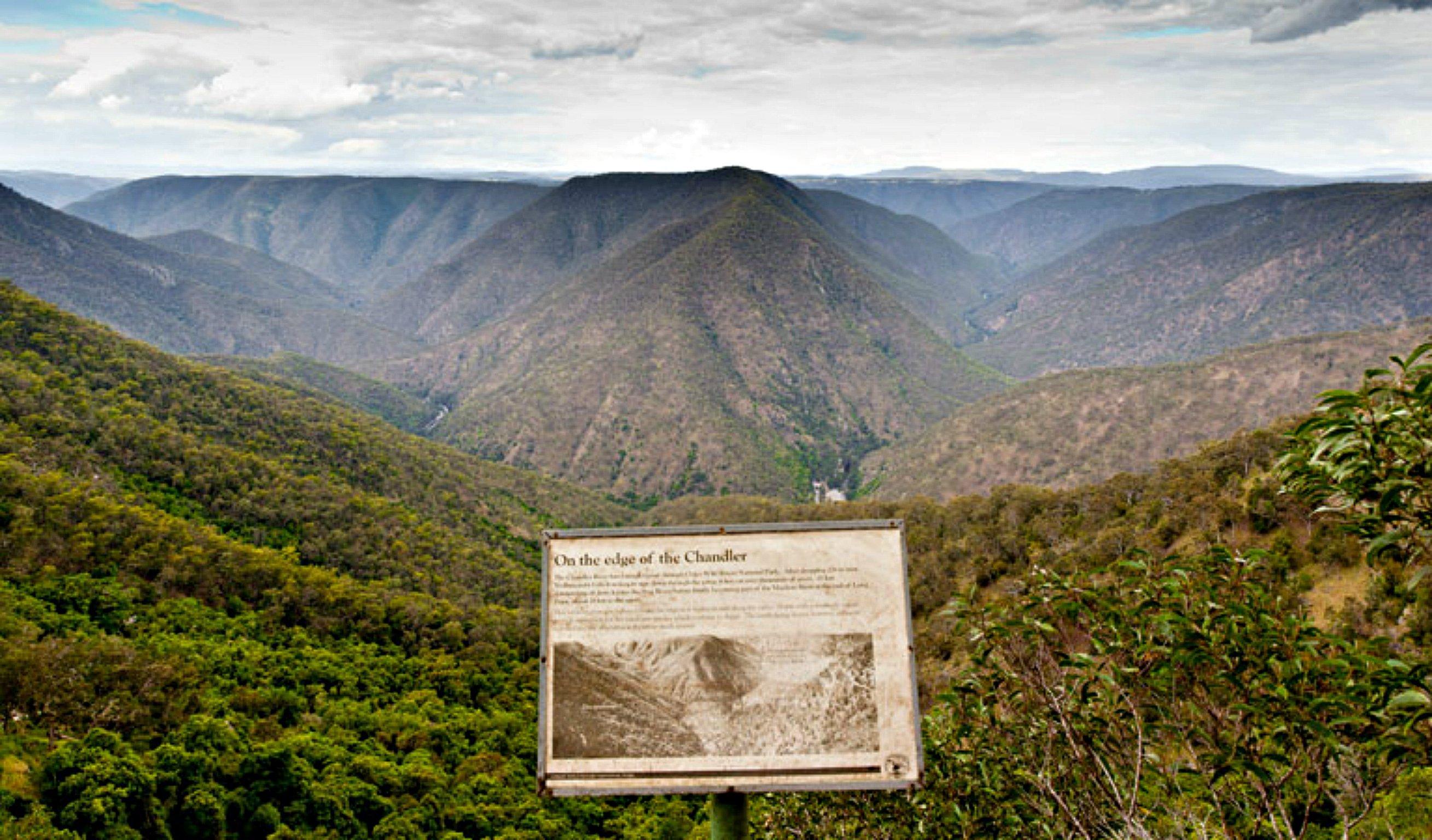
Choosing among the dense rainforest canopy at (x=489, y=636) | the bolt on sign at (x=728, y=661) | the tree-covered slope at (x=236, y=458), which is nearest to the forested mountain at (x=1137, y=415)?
the dense rainforest canopy at (x=489, y=636)

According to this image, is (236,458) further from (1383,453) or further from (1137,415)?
(1137,415)

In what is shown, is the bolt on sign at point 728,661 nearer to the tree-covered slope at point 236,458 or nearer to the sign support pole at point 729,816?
the sign support pole at point 729,816

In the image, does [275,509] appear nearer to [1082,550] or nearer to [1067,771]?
[1082,550]

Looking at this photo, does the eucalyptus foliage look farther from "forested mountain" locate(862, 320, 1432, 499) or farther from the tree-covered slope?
→ "forested mountain" locate(862, 320, 1432, 499)

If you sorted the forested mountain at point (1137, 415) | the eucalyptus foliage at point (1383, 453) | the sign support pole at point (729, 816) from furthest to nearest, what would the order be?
the forested mountain at point (1137, 415)
the sign support pole at point (729, 816)
the eucalyptus foliage at point (1383, 453)

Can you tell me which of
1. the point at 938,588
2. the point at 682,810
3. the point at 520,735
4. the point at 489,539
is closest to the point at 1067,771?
the point at 682,810

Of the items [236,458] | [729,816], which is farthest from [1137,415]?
[729,816]
